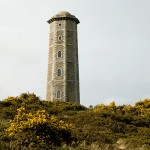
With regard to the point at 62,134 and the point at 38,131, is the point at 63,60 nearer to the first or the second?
the point at 62,134

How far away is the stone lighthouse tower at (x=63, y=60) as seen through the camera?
61478 millimetres

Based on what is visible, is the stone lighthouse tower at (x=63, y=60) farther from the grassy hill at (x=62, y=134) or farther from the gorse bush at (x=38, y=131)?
the gorse bush at (x=38, y=131)

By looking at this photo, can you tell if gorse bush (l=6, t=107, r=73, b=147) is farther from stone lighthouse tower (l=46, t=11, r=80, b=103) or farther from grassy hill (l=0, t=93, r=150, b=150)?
stone lighthouse tower (l=46, t=11, r=80, b=103)

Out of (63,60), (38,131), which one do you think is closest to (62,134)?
(38,131)

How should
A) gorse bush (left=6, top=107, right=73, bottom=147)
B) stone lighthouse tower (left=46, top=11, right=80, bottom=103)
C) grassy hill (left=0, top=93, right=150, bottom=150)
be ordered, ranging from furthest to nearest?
stone lighthouse tower (left=46, top=11, right=80, bottom=103) → gorse bush (left=6, top=107, right=73, bottom=147) → grassy hill (left=0, top=93, right=150, bottom=150)

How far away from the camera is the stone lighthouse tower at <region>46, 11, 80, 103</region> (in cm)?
6148

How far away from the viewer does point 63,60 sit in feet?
205

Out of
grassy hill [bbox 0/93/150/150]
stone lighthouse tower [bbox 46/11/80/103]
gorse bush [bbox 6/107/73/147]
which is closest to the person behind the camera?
grassy hill [bbox 0/93/150/150]

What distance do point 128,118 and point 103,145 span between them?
1009 centimetres

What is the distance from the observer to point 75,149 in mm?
13914

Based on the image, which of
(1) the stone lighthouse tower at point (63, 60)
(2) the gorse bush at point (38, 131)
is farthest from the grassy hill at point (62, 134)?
(1) the stone lighthouse tower at point (63, 60)

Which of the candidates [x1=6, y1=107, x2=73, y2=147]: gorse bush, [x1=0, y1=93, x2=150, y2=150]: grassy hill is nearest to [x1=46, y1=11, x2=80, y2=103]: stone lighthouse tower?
[x1=0, y1=93, x2=150, y2=150]: grassy hill

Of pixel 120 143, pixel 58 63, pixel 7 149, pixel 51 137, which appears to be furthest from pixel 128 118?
pixel 58 63

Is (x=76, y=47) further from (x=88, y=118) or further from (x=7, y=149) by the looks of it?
(x=7, y=149)
